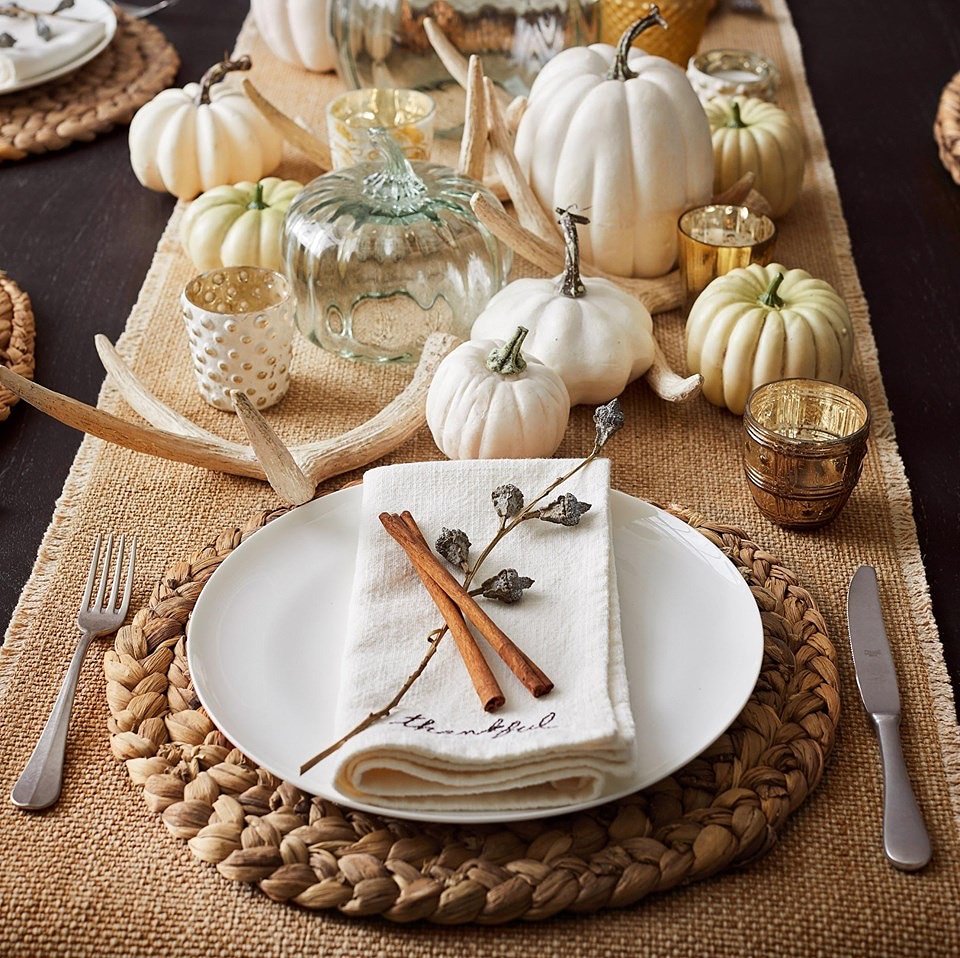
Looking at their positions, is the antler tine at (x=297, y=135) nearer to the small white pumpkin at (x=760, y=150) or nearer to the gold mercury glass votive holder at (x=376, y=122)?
the gold mercury glass votive holder at (x=376, y=122)

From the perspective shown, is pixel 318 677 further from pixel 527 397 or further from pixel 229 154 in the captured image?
pixel 229 154

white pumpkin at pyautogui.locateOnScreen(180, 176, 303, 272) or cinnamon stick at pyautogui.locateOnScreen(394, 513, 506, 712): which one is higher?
cinnamon stick at pyautogui.locateOnScreen(394, 513, 506, 712)

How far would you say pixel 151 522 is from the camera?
1.01m

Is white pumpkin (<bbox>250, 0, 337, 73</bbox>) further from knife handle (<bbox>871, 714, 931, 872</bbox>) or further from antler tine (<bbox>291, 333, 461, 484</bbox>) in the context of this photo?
knife handle (<bbox>871, 714, 931, 872</bbox>)

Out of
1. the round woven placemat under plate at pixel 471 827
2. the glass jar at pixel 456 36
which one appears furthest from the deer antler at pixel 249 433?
the glass jar at pixel 456 36

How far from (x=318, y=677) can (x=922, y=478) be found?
0.59 meters

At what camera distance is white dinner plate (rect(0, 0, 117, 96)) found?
166cm

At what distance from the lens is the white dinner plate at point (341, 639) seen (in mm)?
724

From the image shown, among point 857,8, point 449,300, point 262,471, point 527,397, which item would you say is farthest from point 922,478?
point 857,8

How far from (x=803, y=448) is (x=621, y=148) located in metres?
0.45

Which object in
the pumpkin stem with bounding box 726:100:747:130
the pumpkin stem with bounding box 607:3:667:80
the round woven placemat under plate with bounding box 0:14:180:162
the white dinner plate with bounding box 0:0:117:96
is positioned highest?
the pumpkin stem with bounding box 607:3:667:80

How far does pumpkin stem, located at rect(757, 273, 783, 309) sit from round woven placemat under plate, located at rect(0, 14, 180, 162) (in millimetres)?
1003

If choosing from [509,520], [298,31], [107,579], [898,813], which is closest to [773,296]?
[509,520]

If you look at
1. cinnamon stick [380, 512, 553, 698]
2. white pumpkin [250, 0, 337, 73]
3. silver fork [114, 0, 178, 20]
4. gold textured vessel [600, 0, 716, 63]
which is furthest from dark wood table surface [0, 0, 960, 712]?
cinnamon stick [380, 512, 553, 698]
